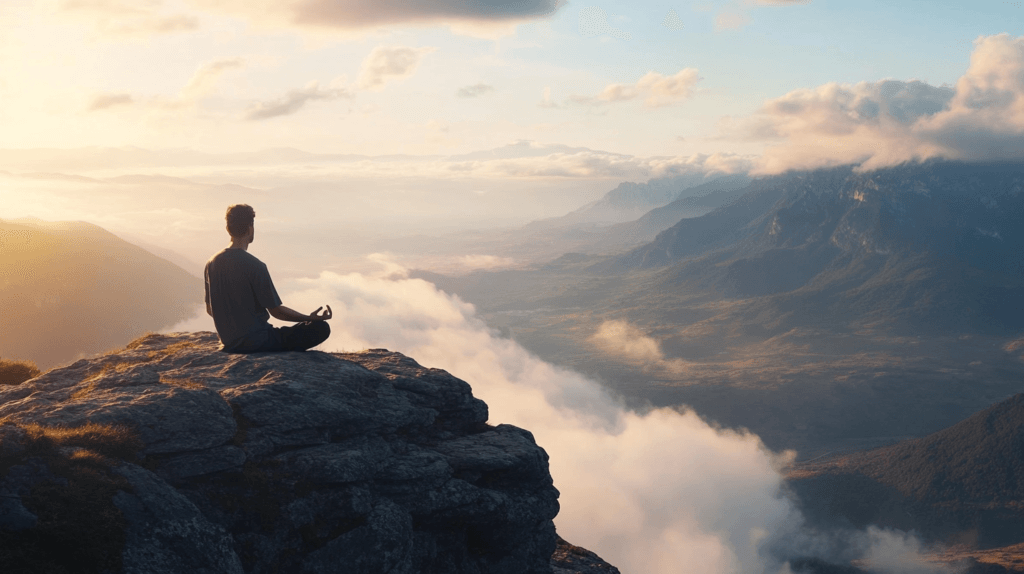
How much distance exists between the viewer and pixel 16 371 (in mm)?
28125

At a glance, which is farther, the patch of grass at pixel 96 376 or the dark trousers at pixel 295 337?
the dark trousers at pixel 295 337

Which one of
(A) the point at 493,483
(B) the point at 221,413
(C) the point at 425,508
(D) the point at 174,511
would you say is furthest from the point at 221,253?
(A) the point at 493,483

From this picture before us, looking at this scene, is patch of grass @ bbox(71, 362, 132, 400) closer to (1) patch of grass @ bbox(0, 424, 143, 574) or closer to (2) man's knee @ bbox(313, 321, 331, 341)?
(1) patch of grass @ bbox(0, 424, 143, 574)

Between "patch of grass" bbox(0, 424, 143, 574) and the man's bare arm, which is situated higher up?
the man's bare arm

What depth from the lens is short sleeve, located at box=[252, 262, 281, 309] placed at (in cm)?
2167

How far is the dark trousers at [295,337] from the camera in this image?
23.6 m

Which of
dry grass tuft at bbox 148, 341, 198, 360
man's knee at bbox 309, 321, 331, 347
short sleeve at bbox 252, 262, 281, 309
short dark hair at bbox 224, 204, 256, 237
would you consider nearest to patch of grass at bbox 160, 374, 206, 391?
dry grass tuft at bbox 148, 341, 198, 360

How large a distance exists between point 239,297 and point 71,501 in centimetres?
876

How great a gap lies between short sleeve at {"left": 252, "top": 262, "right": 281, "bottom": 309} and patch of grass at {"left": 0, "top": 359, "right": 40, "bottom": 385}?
13804 millimetres

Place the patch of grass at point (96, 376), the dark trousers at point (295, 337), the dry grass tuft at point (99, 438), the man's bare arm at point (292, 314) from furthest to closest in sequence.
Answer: the dark trousers at point (295, 337) < the man's bare arm at point (292, 314) < the patch of grass at point (96, 376) < the dry grass tuft at point (99, 438)

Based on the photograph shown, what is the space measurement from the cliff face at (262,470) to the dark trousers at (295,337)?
57 centimetres

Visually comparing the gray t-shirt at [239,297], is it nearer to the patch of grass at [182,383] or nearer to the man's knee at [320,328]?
the man's knee at [320,328]

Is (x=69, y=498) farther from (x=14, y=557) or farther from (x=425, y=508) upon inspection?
(x=425, y=508)

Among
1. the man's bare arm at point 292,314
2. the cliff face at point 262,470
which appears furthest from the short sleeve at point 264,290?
the cliff face at point 262,470
